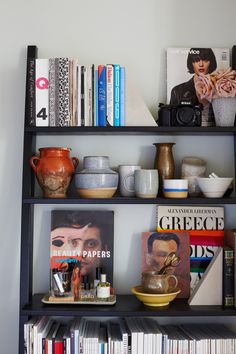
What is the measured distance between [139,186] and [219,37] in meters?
0.73

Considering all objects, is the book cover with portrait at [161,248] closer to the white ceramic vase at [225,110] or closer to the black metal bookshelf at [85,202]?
the black metal bookshelf at [85,202]

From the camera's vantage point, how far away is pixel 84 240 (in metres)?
1.83

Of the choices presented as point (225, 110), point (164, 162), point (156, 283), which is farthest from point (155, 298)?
point (225, 110)

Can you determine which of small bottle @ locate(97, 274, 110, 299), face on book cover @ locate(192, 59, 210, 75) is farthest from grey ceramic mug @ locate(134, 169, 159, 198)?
face on book cover @ locate(192, 59, 210, 75)

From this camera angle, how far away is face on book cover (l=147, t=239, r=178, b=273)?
1.83m

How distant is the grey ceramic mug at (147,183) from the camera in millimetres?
1692

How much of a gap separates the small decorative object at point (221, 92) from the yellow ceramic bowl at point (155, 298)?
680 mm

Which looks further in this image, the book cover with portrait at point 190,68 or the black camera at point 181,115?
the book cover with portrait at point 190,68

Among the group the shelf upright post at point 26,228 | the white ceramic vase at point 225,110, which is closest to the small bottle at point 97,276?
the shelf upright post at point 26,228

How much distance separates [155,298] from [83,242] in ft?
1.23

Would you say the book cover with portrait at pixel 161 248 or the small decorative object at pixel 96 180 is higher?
the small decorative object at pixel 96 180

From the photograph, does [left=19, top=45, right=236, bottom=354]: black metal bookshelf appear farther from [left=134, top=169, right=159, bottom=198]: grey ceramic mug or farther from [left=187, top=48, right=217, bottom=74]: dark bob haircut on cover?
[left=187, top=48, right=217, bottom=74]: dark bob haircut on cover

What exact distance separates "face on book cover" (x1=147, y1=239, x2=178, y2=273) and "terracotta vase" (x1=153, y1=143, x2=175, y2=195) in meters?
0.22

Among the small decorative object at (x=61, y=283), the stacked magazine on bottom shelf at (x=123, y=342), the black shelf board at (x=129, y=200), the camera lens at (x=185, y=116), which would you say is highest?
the camera lens at (x=185, y=116)
